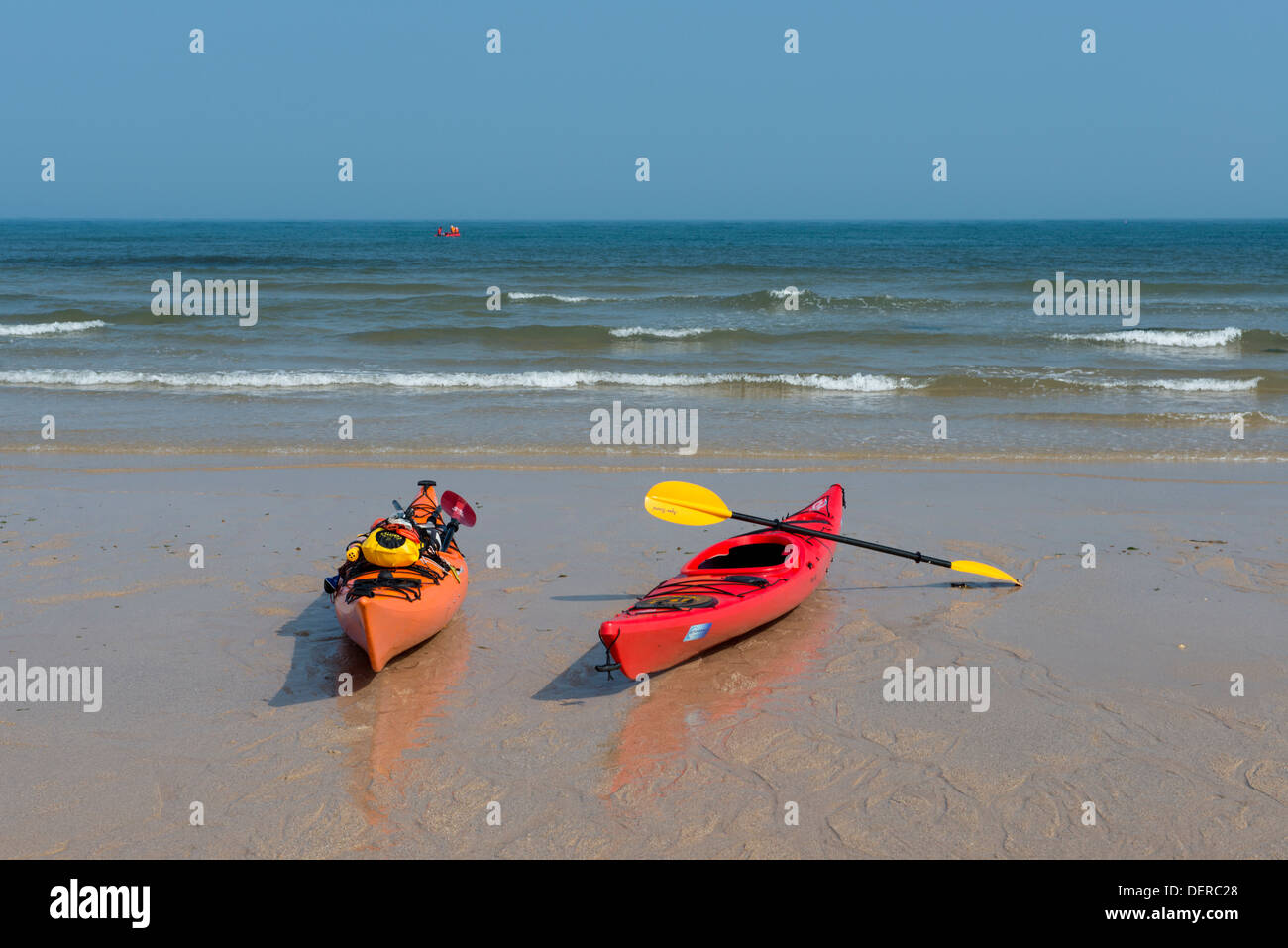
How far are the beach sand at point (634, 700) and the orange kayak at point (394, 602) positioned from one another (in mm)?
217

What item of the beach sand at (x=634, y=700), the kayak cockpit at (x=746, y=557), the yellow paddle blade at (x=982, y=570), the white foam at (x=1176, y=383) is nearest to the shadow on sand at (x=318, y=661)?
the beach sand at (x=634, y=700)

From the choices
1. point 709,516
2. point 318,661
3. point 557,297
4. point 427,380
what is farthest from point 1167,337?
point 318,661

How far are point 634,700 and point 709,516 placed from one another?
231 centimetres

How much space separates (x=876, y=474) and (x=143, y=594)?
7.50 m

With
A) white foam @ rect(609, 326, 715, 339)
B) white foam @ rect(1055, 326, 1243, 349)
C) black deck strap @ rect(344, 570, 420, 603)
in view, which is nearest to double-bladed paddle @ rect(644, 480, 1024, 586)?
black deck strap @ rect(344, 570, 420, 603)

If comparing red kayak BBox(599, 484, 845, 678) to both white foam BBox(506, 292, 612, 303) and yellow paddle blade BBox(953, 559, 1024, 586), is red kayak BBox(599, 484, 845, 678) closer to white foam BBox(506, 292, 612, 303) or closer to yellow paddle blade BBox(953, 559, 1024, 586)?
yellow paddle blade BBox(953, 559, 1024, 586)

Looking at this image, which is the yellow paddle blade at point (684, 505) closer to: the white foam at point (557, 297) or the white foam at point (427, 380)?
the white foam at point (427, 380)

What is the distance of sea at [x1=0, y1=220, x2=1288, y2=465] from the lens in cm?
1382

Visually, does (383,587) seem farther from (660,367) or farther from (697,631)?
(660,367)

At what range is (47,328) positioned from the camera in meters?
24.3

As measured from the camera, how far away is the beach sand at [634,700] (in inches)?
200

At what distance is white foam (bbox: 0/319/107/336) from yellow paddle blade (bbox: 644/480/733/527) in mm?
20639

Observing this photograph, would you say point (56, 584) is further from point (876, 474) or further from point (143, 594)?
point (876, 474)

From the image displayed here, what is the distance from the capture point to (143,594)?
8.11 m
